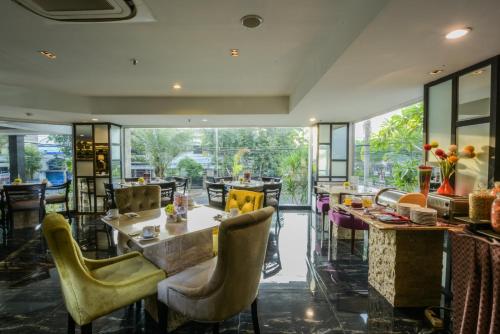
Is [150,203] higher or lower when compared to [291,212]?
higher

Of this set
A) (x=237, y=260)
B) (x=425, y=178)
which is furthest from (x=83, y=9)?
(x=425, y=178)

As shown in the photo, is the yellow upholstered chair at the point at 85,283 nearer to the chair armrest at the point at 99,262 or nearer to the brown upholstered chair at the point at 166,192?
the chair armrest at the point at 99,262

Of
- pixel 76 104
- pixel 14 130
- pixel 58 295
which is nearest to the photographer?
pixel 58 295

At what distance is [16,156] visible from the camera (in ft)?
19.5

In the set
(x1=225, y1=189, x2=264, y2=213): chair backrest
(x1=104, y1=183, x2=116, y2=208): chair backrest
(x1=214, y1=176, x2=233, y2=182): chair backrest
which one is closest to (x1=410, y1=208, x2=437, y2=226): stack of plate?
(x1=225, y1=189, x2=264, y2=213): chair backrest

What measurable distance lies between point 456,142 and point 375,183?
8.65ft

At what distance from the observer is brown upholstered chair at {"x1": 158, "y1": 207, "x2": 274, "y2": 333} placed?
4.75 ft

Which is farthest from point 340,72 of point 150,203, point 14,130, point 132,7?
point 14,130

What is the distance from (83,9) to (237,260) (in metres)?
2.25

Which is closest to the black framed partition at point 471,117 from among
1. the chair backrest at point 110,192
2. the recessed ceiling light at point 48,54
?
the recessed ceiling light at point 48,54

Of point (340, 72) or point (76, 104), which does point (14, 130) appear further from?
point (340, 72)

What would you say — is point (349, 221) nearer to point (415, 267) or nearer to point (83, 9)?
point (415, 267)

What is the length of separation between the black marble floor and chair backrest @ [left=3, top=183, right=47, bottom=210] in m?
1.14

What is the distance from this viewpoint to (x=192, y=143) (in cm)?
677
